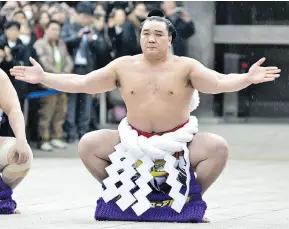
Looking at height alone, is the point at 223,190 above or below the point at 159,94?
below

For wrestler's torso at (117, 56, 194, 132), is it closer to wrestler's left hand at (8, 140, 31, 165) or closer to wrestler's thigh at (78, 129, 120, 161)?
wrestler's thigh at (78, 129, 120, 161)

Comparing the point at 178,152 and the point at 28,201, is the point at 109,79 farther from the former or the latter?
the point at 28,201

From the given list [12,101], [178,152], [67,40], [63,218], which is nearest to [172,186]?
[178,152]

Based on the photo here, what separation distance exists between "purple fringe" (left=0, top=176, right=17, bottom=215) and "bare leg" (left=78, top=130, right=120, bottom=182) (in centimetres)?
47

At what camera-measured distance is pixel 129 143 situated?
5.83 metres

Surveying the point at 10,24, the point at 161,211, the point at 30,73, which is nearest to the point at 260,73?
the point at 161,211

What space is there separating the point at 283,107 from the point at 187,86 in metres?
6.03

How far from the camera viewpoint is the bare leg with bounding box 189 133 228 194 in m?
5.83

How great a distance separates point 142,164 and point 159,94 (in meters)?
0.39

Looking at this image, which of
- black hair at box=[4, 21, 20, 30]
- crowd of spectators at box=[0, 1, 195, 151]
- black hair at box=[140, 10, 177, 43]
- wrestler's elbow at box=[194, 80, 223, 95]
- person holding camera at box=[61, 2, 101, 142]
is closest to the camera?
wrestler's elbow at box=[194, 80, 223, 95]

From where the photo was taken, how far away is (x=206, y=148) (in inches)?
230

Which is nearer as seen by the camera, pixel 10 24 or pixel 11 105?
pixel 11 105

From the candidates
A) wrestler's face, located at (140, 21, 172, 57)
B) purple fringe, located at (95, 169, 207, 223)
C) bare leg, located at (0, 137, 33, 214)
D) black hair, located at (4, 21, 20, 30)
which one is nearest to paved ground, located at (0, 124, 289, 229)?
purple fringe, located at (95, 169, 207, 223)

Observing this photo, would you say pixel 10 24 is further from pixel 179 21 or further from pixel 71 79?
pixel 71 79
